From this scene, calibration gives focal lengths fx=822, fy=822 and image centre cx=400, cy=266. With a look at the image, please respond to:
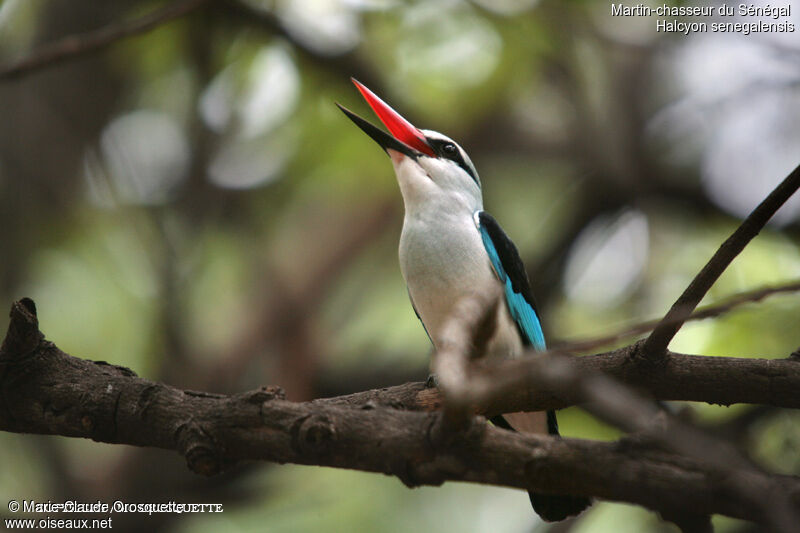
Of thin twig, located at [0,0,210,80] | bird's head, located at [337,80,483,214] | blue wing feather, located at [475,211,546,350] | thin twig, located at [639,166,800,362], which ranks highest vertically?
thin twig, located at [0,0,210,80]

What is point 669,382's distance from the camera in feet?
9.95

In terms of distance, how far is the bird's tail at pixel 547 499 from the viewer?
3.87 metres

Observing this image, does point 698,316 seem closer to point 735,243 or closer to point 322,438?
point 735,243

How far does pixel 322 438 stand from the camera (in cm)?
248

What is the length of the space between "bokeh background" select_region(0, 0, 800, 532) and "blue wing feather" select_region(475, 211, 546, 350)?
4.61 ft

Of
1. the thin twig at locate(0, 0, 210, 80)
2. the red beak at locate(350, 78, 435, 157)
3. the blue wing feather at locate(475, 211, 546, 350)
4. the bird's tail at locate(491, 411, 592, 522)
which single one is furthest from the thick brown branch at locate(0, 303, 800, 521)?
the red beak at locate(350, 78, 435, 157)

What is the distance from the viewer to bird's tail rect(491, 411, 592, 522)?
152 inches

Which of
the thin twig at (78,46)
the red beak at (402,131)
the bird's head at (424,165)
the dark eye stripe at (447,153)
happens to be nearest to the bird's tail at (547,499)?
the bird's head at (424,165)

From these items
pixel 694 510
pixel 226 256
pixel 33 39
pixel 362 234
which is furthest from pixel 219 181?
pixel 694 510

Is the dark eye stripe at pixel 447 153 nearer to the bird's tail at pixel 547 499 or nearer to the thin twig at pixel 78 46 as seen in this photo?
the bird's tail at pixel 547 499

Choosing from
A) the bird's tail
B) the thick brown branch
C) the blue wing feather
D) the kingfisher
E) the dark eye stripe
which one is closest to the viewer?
the thick brown branch

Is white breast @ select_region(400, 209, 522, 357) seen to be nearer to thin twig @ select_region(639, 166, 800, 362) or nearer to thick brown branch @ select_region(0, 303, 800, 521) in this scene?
thin twig @ select_region(639, 166, 800, 362)

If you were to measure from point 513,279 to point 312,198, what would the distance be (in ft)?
11.2

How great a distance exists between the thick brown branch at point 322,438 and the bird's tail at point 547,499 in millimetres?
1259
